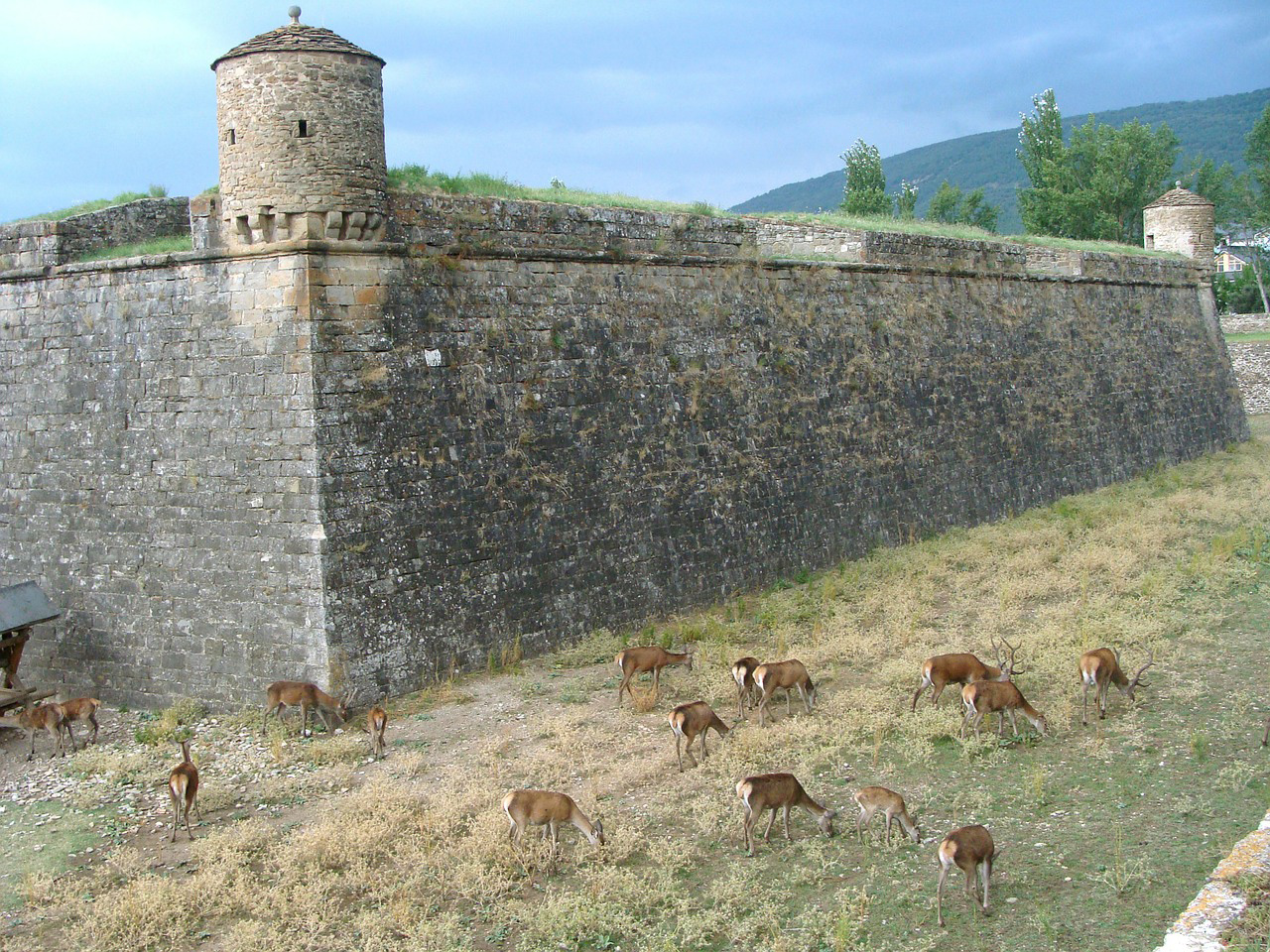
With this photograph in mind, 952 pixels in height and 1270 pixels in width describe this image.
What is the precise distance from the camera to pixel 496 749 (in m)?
9.52

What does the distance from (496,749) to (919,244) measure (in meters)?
13.1

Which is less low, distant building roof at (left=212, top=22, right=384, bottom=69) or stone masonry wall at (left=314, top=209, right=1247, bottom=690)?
distant building roof at (left=212, top=22, right=384, bottom=69)

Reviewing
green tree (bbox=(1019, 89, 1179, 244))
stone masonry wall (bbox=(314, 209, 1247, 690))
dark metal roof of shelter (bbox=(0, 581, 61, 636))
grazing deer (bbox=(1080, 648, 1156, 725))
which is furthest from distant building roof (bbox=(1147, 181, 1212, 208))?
dark metal roof of shelter (bbox=(0, 581, 61, 636))

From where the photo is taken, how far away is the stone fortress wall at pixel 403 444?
10625 mm

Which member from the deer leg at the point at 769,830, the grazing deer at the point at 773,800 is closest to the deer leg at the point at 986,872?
the grazing deer at the point at 773,800

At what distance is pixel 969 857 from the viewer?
6707mm

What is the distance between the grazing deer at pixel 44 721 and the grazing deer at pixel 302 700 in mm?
1742

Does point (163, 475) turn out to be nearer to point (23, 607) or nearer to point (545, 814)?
point (23, 607)

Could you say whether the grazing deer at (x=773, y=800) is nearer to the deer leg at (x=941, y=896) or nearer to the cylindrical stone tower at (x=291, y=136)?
the deer leg at (x=941, y=896)

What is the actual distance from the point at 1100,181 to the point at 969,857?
150 feet

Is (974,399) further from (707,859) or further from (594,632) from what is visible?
(707,859)

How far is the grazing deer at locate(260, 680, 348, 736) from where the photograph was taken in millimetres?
9859

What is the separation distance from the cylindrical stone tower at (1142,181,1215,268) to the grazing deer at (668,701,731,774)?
82.0 ft

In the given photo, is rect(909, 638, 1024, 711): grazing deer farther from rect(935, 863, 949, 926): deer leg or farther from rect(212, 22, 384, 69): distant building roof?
rect(212, 22, 384, 69): distant building roof
